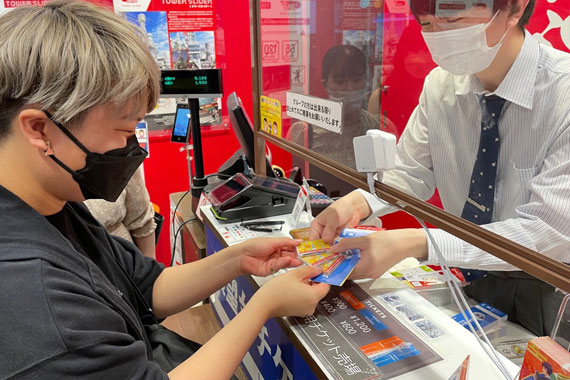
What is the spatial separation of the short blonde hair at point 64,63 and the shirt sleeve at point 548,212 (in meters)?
0.76

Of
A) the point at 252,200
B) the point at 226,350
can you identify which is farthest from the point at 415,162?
the point at 226,350

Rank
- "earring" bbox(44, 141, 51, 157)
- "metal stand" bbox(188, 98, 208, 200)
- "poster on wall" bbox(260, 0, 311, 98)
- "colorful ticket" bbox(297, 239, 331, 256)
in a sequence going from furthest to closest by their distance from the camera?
"metal stand" bbox(188, 98, 208, 200) → "poster on wall" bbox(260, 0, 311, 98) → "colorful ticket" bbox(297, 239, 331, 256) → "earring" bbox(44, 141, 51, 157)

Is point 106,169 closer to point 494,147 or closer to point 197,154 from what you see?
point 494,147

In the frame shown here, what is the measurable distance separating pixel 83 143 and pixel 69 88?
110mm

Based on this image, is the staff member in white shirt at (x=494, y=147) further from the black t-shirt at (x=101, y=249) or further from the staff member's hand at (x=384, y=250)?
the black t-shirt at (x=101, y=249)

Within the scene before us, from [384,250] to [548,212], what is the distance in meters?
0.38

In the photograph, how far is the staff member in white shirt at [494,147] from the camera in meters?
0.80

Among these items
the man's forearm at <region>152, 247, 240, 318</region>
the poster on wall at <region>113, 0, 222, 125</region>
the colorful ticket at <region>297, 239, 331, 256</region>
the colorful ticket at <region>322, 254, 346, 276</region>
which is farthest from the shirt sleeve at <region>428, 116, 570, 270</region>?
the poster on wall at <region>113, 0, 222, 125</region>

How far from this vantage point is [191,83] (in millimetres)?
1837

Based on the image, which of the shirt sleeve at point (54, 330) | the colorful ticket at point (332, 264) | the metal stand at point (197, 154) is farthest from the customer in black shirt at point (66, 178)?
the metal stand at point (197, 154)

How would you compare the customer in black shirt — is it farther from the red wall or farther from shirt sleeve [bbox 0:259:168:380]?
the red wall

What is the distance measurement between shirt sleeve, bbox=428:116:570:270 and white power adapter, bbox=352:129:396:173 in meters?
0.26

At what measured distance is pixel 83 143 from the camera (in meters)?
0.77

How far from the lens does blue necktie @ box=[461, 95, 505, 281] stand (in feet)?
2.92
